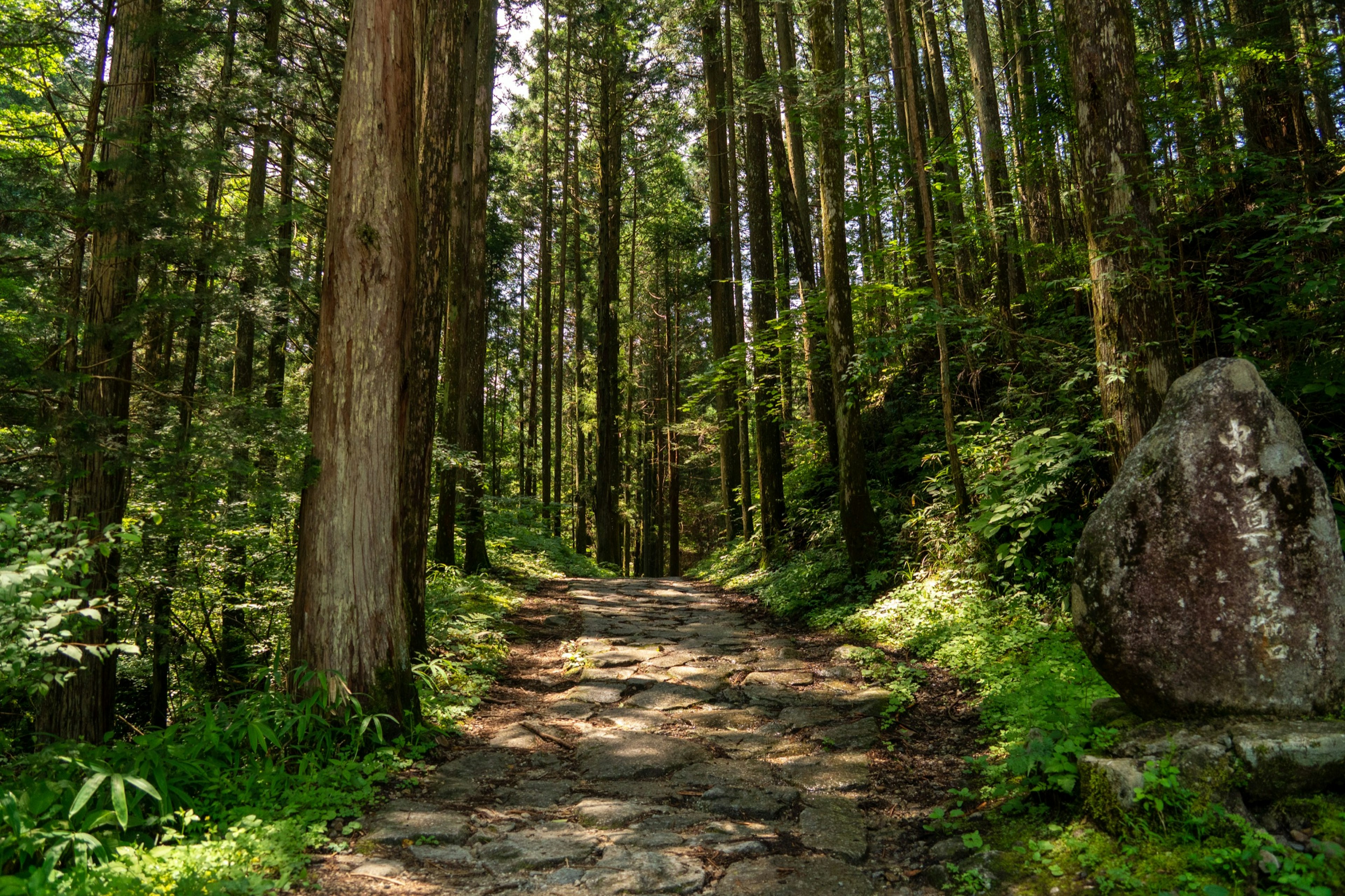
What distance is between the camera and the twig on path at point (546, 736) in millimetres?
5414

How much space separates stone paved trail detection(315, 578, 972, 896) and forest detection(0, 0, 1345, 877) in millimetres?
151

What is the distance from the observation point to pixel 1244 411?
3.46 metres

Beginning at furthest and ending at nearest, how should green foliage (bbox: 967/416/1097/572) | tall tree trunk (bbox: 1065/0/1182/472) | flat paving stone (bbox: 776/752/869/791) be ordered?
1. green foliage (bbox: 967/416/1097/572)
2. tall tree trunk (bbox: 1065/0/1182/472)
3. flat paving stone (bbox: 776/752/869/791)

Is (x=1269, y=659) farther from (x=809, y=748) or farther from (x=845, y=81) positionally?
→ (x=845, y=81)

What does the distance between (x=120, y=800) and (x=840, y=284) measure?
8.52 m

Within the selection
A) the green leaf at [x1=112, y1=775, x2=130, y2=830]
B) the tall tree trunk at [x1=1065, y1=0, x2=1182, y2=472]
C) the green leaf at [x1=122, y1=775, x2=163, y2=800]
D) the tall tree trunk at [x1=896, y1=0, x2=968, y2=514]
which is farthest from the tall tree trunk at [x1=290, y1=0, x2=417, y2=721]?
the tall tree trunk at [x1=896, y1=0, x2=968, y2=514]

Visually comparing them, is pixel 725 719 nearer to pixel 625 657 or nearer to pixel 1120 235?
pixel 625 657

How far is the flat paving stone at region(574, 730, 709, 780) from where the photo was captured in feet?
16.0

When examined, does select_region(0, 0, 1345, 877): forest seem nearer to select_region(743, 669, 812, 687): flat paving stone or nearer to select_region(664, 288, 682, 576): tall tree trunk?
select_region(743, 669, 812, 687): flat paving stone

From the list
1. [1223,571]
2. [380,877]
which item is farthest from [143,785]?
[1223,571]

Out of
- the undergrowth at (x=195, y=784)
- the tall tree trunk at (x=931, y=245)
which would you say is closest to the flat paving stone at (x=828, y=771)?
the undergrowth at (x=195, y=784)

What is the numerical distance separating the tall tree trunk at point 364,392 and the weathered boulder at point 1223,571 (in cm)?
438

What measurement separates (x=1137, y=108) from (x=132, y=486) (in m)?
9.06

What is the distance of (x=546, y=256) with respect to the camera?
2025 centimetres
